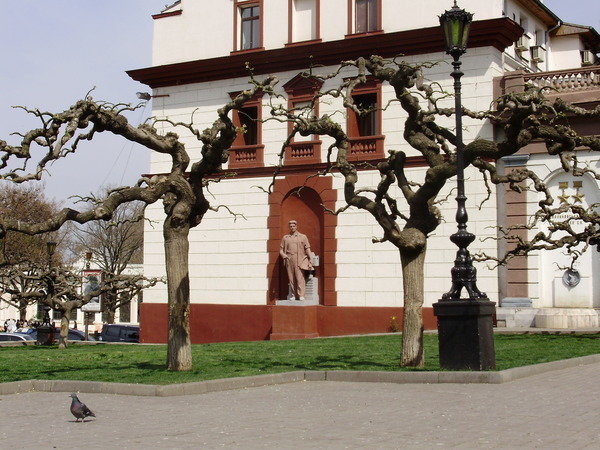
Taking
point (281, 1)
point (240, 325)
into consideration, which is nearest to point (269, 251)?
point (240, 325)

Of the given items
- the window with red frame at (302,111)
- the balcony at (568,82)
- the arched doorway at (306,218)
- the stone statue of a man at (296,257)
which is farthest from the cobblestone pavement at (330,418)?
the window with red frame at (302,111)

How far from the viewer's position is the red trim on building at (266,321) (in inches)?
1225

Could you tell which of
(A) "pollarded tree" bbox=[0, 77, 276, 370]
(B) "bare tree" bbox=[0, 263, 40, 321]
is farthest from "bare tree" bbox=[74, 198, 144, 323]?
(A) "pollarded tree" bbox=[0, 77, 276, 370]

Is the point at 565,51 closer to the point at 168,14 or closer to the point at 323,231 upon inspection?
the point at 323,231

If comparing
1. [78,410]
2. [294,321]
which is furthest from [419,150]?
[294,321]

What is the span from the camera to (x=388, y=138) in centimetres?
3131

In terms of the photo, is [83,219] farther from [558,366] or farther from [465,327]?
[558,366]

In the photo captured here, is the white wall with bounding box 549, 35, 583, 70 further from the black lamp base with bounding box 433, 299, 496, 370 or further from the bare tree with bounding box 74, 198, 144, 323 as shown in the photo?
the bare tree with bounding box 74, 198, 144, 323

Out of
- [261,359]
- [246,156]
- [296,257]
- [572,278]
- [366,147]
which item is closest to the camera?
[261,359]

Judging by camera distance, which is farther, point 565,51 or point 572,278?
point 565,51

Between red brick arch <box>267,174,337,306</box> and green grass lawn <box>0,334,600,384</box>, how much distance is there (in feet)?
26.9

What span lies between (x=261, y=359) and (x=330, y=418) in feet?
26.2

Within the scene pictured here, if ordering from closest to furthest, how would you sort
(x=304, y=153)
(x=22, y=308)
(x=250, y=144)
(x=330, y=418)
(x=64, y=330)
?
(x=330, y=418)
(x=64, y=330)
(x=304, y=153)
(x=22, y=308)
(x=250, y=144)

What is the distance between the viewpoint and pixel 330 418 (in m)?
10.6
